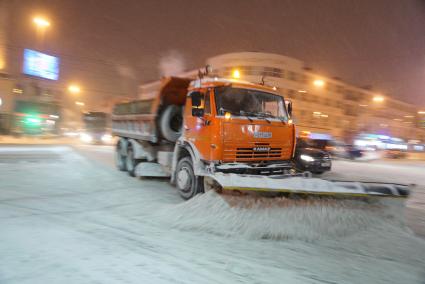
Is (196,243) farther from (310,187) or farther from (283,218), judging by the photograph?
(310,187)

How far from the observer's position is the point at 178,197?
7.14 metres

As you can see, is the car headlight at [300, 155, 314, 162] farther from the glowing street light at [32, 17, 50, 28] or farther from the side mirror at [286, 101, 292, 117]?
the glowing street light at [32, 17, 50, 28]

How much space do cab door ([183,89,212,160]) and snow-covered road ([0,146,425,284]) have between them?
0.99m

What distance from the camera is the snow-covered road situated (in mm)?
3426

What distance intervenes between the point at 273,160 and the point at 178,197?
2.26 meters

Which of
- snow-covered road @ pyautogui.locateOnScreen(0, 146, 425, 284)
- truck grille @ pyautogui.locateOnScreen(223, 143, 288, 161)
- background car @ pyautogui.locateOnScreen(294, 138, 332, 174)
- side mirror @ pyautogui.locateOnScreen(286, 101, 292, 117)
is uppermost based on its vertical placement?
side mirror @ pyautogui.locateOnScreen(286, 101, 292, 117)

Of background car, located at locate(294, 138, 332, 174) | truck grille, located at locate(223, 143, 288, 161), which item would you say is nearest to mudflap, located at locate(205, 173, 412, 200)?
truck grille, located at locate(223, 143, 288, 161)

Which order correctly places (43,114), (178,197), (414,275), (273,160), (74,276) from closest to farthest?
(74,276), (414,275), (273,160), (178,197), (43,114)

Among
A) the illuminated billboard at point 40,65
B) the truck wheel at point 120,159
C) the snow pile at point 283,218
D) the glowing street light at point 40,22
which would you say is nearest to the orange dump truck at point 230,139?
the snow pile at point 283,218

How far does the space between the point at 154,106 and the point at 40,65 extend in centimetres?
3728

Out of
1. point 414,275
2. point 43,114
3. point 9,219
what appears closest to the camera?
point 414,275

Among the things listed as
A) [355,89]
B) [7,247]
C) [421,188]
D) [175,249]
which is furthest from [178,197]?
[355,89]

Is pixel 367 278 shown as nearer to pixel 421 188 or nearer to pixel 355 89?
pixel 421 188

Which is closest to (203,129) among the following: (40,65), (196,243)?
(196,243)
